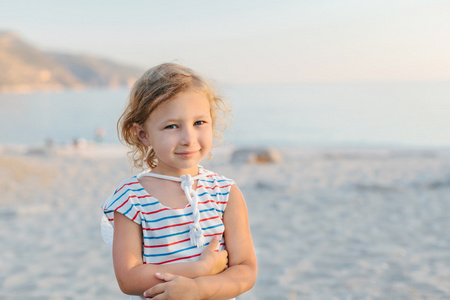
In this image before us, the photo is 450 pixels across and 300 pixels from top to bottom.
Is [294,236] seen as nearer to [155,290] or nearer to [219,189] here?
[219,189]

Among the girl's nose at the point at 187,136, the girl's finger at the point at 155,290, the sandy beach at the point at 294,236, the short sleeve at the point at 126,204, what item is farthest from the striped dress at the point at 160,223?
the sandy beach at the point at 294,236

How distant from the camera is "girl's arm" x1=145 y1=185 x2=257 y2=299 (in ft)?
4.50

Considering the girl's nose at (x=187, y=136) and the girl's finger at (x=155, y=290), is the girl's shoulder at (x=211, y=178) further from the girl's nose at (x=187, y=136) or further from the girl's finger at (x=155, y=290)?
the girl's finger at (x=155, y=290)

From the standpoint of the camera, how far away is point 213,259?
1451mm

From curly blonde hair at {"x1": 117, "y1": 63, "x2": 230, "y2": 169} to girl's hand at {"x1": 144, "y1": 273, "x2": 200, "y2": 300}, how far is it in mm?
554

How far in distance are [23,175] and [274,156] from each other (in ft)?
21.6

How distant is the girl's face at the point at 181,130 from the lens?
58.9 inches

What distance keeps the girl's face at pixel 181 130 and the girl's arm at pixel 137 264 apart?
27cm

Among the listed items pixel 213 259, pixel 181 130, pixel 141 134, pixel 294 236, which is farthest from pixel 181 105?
pixel 294 236

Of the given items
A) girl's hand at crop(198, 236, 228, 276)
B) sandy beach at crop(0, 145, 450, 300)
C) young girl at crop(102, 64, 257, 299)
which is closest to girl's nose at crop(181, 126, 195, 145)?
young girl at crop(102, 64, 257, 299)

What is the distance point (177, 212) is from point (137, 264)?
0.70 feet

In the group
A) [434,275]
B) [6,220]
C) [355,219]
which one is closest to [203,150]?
[434,275]

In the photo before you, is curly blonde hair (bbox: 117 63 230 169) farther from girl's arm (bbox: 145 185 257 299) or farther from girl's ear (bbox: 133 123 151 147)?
girl's arm (bbox: 145 185 257 299)

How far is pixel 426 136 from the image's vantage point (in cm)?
2823
